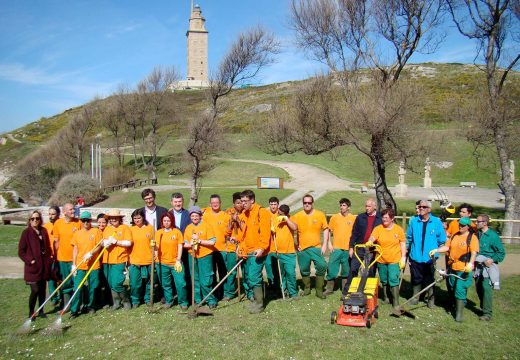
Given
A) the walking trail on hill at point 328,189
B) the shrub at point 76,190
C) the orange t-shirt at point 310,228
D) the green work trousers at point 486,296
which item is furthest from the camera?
the shrub at point 76,190

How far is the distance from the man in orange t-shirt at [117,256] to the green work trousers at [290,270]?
286 cm

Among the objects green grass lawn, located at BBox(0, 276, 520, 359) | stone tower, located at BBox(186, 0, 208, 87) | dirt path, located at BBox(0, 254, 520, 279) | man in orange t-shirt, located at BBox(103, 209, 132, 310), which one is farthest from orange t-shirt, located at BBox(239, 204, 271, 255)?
stone tower, located at BBox(186, 0, 208, 87)

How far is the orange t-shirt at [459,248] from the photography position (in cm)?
713

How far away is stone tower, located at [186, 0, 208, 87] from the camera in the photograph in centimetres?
11032

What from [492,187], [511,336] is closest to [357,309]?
[511,336]

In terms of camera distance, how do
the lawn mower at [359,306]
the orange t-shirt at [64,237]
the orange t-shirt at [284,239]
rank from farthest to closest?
the orange t-shirt at [284,239]
the orange t-shirt at [64,237]
the lawn mower at [359,306]

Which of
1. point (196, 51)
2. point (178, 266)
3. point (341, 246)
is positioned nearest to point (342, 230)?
point (341, 246)

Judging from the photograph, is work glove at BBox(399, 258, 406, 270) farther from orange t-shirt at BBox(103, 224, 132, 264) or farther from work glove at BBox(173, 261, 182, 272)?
orange t-shirt at BBox(103, 224, 132, 264)

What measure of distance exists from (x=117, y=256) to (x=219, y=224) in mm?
1920

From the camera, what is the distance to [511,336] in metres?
6.56

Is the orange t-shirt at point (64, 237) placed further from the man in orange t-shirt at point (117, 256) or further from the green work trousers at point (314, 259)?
the green work trousers at point (314, 259)

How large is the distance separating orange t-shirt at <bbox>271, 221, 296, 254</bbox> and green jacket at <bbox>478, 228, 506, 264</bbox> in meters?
3.34

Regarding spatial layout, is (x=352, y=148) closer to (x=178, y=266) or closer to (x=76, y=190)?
(x=76, y=190)

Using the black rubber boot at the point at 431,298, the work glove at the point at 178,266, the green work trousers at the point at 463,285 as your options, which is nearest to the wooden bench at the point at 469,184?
the black rubber boot at the point at 431,298
